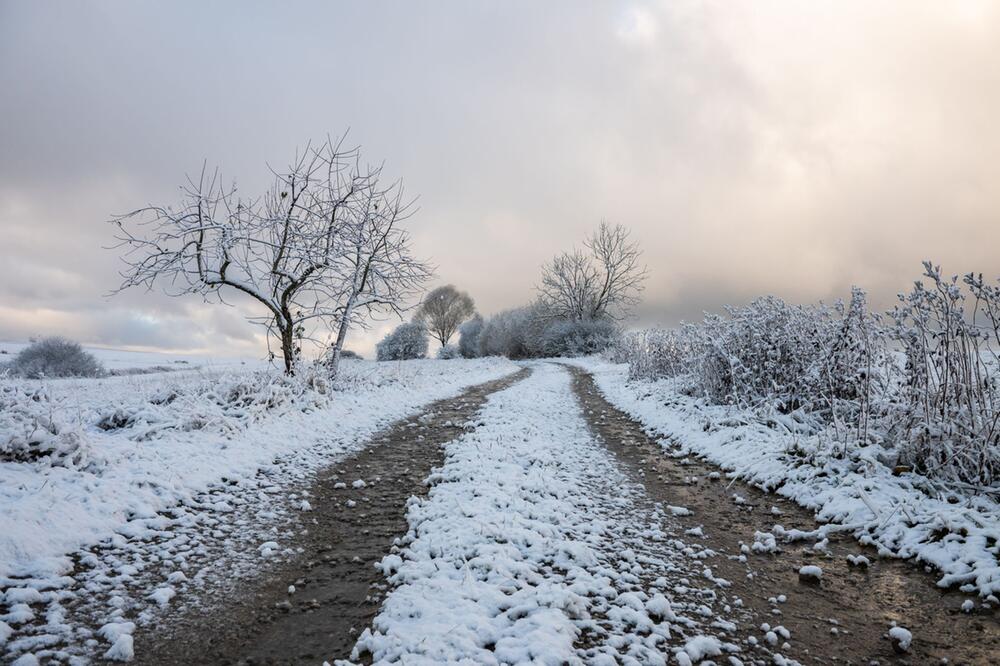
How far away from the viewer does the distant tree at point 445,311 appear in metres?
60.2

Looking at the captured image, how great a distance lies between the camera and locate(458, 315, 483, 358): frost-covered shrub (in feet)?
199

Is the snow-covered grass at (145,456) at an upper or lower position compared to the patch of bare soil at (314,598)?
upper

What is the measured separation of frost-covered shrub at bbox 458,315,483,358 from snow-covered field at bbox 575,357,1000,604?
5184 centimetres

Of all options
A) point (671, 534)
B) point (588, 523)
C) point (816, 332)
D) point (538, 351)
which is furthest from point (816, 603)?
point (538, 351)

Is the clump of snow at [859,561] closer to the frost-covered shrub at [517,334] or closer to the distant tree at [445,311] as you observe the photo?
the frost-covered shrub at [517,334]

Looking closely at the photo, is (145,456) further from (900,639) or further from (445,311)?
(445,311)

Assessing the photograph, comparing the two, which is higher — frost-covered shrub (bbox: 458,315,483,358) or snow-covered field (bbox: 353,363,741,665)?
frost-covered shrub (bbox: 458,315,483,358)

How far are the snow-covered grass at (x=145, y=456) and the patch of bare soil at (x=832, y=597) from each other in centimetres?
557

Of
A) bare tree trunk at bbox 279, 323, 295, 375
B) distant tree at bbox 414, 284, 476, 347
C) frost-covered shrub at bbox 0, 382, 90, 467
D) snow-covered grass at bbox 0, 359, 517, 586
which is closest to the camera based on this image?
snow-covered grass at bbox 0, 359, 517, 586

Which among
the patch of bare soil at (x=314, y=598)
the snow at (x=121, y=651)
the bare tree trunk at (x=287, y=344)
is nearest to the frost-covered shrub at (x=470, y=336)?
the bare tree trunk at (x=287, y=344)

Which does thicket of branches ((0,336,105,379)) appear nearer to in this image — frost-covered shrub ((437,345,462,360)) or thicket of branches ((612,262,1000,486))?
thicket of branches ((612,262,1000,486))

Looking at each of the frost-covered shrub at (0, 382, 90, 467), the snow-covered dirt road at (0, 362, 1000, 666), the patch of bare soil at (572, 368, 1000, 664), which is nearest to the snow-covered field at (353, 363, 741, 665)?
the snow-covered dirt road at (0, 362, 1000, 666)

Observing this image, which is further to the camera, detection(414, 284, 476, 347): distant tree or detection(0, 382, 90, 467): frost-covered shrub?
detection(414, 284, 476, 347): distant tree

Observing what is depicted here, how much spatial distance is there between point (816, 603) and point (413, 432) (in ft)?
24.6
